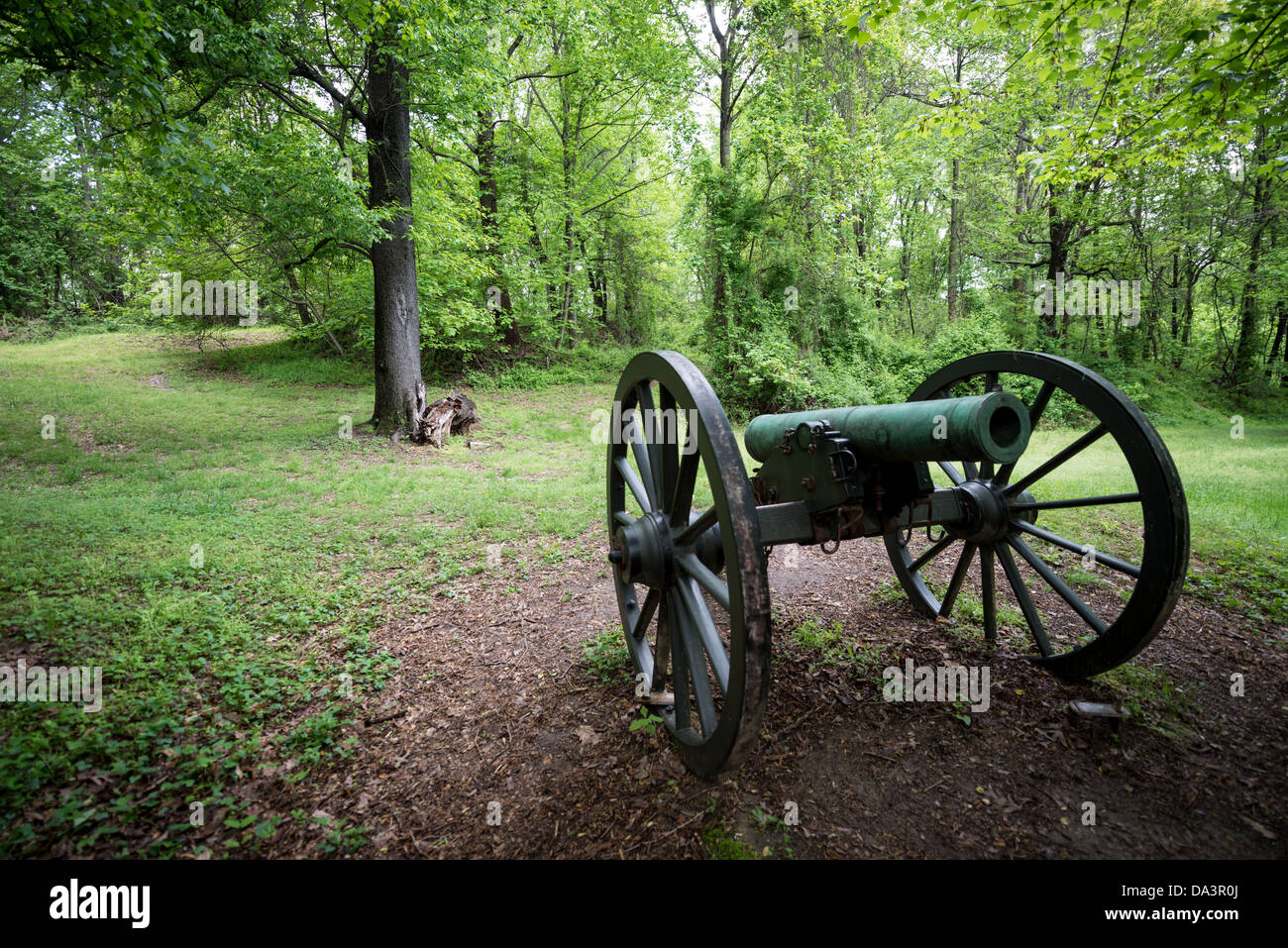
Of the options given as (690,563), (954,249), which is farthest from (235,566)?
(954,249)

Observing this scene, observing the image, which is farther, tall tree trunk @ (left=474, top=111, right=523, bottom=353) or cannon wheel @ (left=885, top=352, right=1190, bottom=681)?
tall tree trunk @ (left=474, top=111, right=523, bottom=353)

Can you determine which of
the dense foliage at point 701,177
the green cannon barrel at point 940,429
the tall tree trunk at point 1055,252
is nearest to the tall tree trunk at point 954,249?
the dense foliage at point 701,177

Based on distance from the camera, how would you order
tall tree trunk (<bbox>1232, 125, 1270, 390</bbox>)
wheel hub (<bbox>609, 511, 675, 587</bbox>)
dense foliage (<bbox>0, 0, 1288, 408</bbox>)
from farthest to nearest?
1. tall tree trunk (<bbox>1232, 125, 1270, 390</bbox>)
2. dense foliage (<bbox>0, 0, 1288, 408</bbox>)
3. wheel hub (<bbox>609, 511, 675, 587</bbox>)

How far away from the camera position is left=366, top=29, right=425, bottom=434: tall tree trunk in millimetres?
8625

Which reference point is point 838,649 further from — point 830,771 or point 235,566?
point 235,566

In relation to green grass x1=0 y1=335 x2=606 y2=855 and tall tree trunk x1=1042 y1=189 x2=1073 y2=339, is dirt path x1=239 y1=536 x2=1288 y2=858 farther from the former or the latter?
tall tree trunk x1=1042 y1=189 x2=1073 y2=339

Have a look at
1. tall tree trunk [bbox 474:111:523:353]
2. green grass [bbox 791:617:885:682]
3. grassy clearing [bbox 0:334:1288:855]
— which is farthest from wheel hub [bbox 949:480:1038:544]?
tall tree trunk [bbox 474:111:523:353]

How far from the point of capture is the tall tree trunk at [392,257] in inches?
340

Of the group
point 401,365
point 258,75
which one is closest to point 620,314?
point 401,365

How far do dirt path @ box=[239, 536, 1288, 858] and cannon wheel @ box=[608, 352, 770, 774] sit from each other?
32 cm

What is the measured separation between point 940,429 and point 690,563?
115cm

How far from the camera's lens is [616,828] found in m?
2.19

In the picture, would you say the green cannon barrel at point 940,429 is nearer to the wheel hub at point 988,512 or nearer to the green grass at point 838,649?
the wheel hub at point 988,512

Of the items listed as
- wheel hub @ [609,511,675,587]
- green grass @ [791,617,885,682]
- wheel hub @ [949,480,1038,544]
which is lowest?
green grass @ [791,617,885,682]
